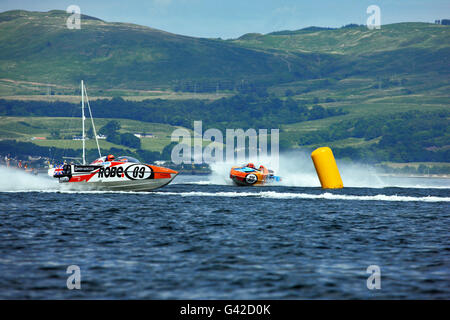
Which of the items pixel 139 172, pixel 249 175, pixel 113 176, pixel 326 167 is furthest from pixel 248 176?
pixel 113 176

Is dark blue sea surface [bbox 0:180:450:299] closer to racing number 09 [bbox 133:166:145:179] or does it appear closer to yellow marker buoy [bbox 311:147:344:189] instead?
racing number 09 [bbox 133:166:145:179]

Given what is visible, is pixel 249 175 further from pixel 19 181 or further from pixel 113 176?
pixel 19 181

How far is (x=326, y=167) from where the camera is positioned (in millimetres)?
59969

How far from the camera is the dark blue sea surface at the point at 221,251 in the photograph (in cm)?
1669

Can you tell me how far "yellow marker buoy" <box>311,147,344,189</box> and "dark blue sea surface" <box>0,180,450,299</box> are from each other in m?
18.2

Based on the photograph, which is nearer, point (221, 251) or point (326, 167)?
point (221, 251)

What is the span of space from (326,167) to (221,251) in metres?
38.7

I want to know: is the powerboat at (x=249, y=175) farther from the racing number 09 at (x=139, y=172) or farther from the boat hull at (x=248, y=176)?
the racing number 09 at (x=139, y=172)

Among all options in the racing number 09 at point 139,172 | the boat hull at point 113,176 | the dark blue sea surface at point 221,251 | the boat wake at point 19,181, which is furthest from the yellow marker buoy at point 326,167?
the boat wake at point 19,181

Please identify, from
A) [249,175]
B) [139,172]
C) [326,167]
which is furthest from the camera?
[249,175]

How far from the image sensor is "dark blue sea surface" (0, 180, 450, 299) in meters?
16.7

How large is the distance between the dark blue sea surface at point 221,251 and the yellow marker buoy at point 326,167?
1817cm

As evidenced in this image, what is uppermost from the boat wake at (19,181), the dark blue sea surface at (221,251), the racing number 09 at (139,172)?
the racing number 09 at (139,172)
